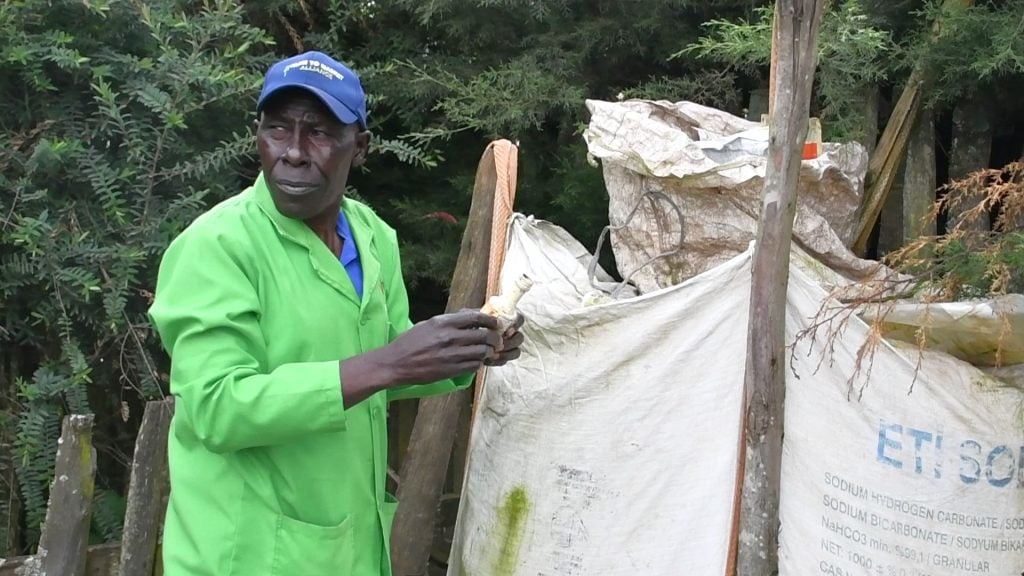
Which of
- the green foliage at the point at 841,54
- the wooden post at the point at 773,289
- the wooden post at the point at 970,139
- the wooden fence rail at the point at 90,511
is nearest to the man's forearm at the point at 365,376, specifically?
the wooden post at the point at 773,289

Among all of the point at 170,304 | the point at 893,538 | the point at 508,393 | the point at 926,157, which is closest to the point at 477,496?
the point at 508,393

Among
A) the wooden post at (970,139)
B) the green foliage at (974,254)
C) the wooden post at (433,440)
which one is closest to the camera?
the green foliage at (974,254)

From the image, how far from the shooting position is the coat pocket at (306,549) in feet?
5.87

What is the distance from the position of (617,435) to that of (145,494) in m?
1.29

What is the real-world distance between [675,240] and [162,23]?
1.64 meters

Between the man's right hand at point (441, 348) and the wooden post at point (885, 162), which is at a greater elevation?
the wooden post at point (885, 162)

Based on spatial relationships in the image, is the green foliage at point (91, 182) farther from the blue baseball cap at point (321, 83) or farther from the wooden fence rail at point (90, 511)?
the blue baseball cap at point (321, 83)

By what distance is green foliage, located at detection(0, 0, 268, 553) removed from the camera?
8.66 feet

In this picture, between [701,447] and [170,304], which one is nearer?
[170,304]

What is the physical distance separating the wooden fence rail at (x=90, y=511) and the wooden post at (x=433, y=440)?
0.72 m

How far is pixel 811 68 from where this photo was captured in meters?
2.07

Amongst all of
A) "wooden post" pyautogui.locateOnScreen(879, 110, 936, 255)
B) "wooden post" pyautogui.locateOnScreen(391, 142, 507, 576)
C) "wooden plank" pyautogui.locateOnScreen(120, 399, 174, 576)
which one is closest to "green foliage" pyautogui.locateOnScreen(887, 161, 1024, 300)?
"wooden post" pyautogui.locateOnScreen(879, 110, 936, 255)

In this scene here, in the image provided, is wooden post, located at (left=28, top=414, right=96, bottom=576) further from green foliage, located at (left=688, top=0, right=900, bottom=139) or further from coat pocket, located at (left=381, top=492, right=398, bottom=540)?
green foliage, located at (left=688, top=0, right=900, bottom=139)

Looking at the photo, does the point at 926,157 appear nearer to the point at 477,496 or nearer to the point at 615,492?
the point at 615,492
